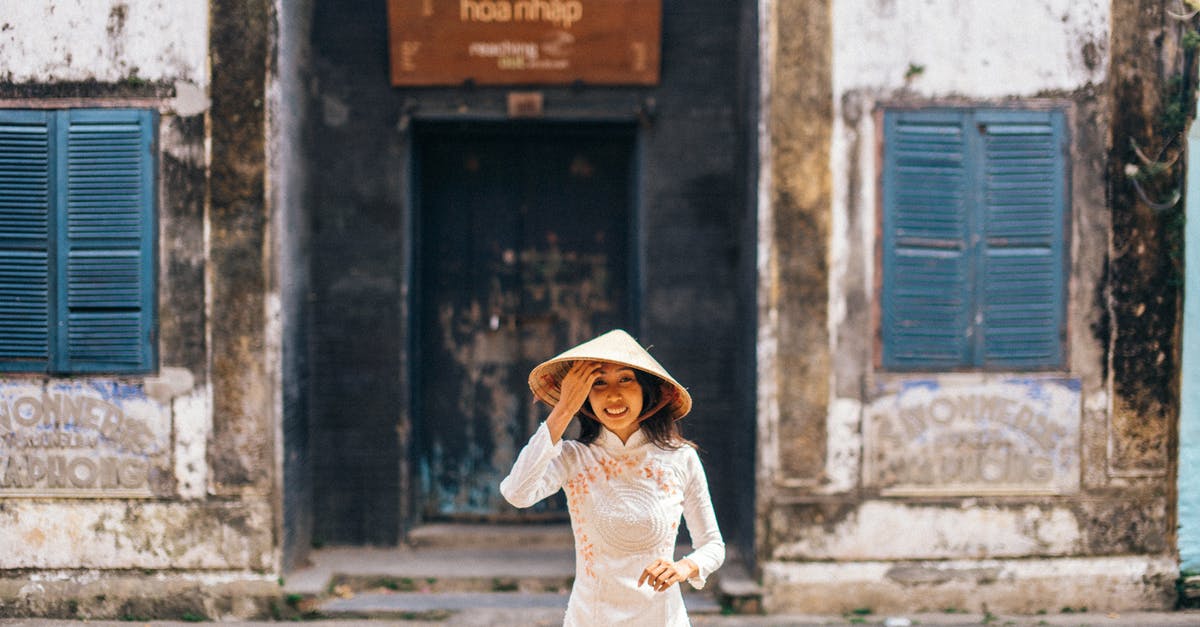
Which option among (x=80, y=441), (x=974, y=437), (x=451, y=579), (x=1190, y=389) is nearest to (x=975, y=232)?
(x=974, y=437)

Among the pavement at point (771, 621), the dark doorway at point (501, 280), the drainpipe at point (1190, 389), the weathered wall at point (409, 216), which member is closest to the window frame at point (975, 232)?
the drainpipe at point (1190, 389)

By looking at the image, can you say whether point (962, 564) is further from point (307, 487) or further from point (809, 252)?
point (307, 487)

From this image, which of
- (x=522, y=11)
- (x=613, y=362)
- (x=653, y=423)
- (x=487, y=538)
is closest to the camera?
(x=613, y=362)

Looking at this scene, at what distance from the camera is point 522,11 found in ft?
20.6

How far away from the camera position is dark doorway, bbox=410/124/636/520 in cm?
681

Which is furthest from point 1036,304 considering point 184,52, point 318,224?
point 184,52

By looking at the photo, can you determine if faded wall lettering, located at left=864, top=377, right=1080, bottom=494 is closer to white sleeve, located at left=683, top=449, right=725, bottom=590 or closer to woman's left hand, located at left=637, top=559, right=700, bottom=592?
white sleeve, located at left=683, top=449, right=725, bottom=590

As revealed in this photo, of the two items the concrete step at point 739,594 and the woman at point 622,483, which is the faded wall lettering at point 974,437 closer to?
the concrete step at point 739,594

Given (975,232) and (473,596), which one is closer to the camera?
(975,232)

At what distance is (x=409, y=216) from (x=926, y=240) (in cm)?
329

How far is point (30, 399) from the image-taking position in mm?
5719

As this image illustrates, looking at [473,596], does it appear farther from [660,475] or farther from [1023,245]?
[1023,245]

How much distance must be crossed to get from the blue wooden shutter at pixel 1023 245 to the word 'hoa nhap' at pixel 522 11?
8.79 feet

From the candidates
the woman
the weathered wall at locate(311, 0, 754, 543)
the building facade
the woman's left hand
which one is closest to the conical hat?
the woman
